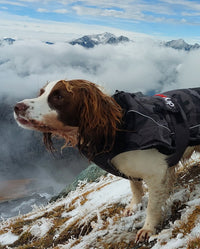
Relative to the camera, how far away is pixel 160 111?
17.1 feet

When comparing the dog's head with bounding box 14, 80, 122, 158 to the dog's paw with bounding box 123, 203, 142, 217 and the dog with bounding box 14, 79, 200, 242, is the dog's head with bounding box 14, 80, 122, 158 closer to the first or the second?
the dog with bounding box 14, 79, 200, 242

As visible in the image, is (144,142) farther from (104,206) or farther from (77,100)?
(104,206)

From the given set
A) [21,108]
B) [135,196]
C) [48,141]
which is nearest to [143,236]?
[135,196]

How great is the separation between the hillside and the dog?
526mm

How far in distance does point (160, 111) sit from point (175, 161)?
0.96 m

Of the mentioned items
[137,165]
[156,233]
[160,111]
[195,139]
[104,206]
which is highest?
[160,111]

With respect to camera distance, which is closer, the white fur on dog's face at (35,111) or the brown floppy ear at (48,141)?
the white fur on dog's face at (35,111)

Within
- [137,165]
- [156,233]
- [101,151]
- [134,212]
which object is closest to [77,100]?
[101,151]

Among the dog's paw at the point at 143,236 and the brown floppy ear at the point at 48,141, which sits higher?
the brown floppy ear at the point at 48,141

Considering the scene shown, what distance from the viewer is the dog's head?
4273 millimetres

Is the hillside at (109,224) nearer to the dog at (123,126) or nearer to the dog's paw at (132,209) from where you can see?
the dog's paw at (132,209)

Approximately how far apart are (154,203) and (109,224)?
5.05 ft

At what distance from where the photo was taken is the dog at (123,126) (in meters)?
4.39

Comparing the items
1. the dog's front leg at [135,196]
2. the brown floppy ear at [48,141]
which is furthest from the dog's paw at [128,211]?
the brown floppy ear at [48,141]
